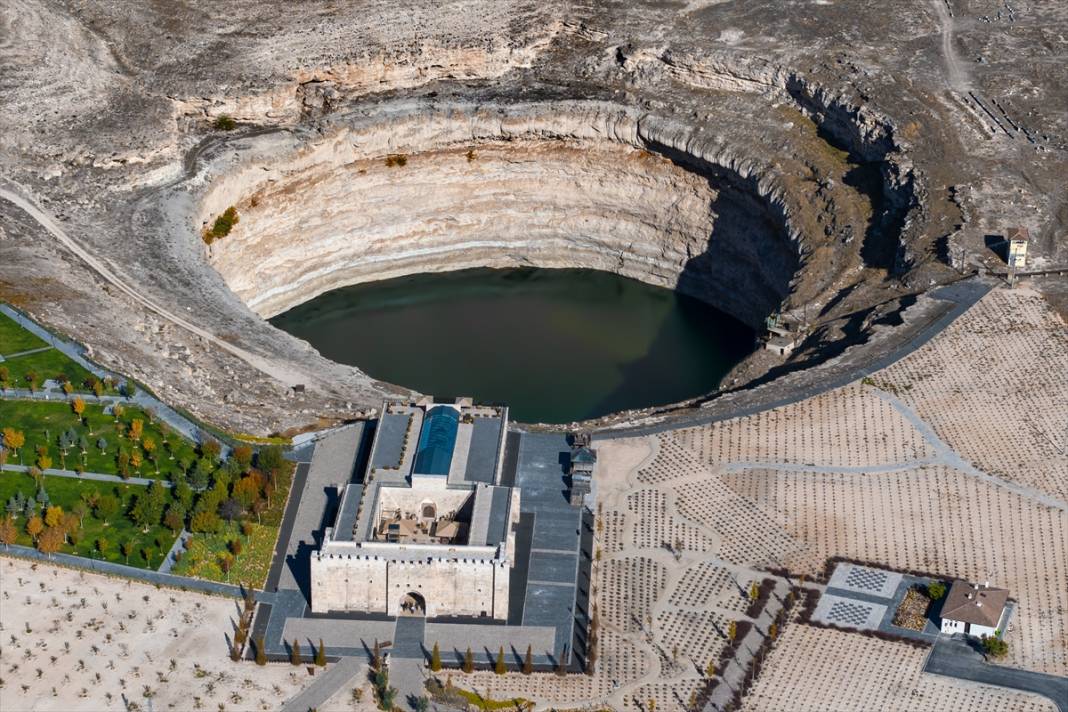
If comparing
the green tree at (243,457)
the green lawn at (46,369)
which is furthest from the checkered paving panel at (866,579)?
the green lawn at (46,369)

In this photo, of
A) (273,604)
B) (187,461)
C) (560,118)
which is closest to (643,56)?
(560,118)

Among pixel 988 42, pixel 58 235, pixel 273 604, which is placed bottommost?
pixel 273 604

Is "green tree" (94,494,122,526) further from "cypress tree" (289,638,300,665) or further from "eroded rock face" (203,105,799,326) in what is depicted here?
"eroded rock face" (203,105,799,326)

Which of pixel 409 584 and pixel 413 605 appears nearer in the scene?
pixel 409 584

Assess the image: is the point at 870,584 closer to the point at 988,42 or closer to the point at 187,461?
the point at 187,461

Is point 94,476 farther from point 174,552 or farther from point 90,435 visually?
point 174,552

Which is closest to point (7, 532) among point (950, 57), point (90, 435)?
point (90, 435)

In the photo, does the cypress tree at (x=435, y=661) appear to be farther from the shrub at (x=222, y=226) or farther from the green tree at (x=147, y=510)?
the shrub at (x=222, y=226)
